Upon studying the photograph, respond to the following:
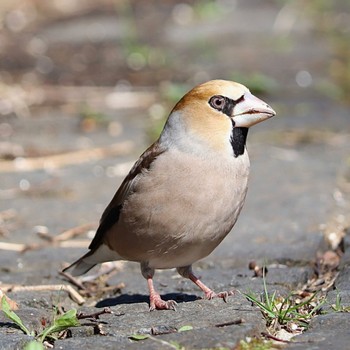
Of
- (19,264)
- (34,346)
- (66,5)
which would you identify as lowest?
(19,264)

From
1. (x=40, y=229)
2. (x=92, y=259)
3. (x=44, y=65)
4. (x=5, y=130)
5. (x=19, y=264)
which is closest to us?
(x=92, y=259)

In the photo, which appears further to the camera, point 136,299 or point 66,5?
point 66,5

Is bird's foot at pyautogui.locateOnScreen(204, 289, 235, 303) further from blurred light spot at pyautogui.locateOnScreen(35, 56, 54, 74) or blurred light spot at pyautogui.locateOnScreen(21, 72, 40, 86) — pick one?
blurred light spot at pyautogui.locateOnScreen(35, 56, 54, 74)

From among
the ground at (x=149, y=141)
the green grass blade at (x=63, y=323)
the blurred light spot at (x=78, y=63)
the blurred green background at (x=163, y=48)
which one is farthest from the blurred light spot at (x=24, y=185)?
the blurred light spot at (x=78, y=63)

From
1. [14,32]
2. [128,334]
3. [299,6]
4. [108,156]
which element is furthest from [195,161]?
[299,6]

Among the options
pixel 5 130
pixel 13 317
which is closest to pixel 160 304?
pixel 13 317

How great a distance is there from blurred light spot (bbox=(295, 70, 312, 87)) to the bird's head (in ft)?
15.4

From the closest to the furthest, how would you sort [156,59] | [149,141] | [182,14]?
1. [149,141]
2. [156,59]
3. [182,14]

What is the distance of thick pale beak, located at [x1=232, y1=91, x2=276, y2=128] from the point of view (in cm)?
410

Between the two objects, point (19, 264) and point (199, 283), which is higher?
point (199, 283)

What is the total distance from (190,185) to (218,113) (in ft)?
1.25

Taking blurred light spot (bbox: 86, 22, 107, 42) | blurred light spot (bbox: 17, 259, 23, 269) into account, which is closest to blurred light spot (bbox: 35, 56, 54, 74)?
blurred light spot (bbox: 86, 22, 107, 42)

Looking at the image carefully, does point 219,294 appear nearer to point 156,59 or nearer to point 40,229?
point 40,229

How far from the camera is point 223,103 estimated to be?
13.6 feet
